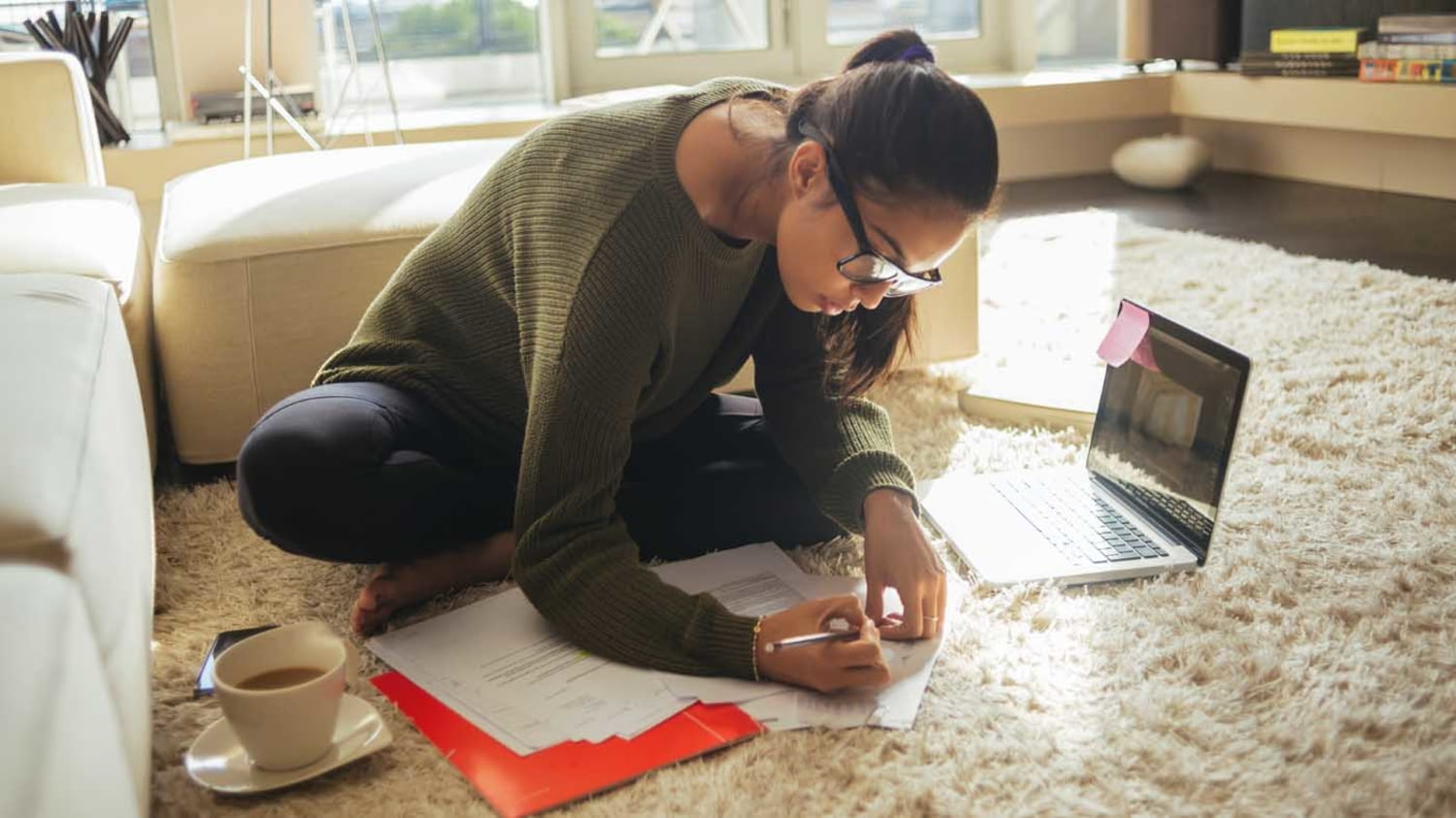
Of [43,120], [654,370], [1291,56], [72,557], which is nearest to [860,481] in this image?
[654,370]

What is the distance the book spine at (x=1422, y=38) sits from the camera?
10.4 ft

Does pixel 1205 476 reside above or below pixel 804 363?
below

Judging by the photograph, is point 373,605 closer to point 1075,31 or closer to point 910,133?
point 910,133

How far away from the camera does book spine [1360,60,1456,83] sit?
10.5 ft

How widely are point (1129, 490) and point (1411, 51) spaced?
2.33m

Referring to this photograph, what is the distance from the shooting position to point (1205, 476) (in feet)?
4.52

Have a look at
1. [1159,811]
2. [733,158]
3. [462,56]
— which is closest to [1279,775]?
[1159,811]

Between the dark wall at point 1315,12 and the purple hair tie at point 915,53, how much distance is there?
2830 mm

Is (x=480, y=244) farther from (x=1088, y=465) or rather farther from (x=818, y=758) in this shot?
(x=1088, y=465)

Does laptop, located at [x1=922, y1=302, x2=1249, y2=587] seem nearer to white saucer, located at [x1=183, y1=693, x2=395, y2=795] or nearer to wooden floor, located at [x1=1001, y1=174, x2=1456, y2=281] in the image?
white saucer, located at [x1=183, y1=693, x2=395, y2=795]

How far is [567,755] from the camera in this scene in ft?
3.54

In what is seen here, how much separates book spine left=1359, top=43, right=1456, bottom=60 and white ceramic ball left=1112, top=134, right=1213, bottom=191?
602mm

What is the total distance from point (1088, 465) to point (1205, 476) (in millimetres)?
263

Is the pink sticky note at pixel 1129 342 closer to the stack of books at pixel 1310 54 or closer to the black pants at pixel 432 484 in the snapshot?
the black pants at pixel 432 484
